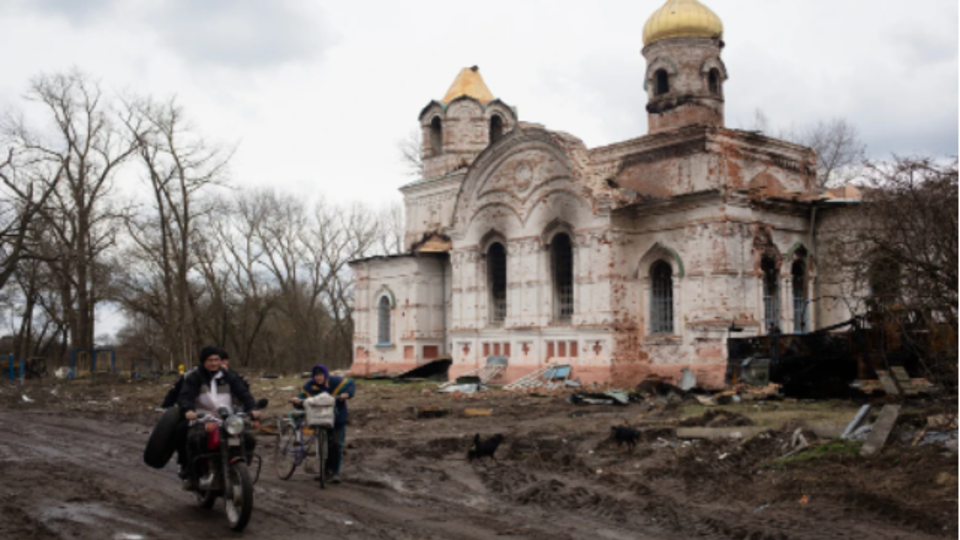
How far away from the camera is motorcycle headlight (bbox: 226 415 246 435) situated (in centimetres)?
830

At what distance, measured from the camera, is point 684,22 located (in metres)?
27.3

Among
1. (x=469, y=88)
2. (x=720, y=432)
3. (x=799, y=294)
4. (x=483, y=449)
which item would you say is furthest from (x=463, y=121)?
(x=483, y=449)

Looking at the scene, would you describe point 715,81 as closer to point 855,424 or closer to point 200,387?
point 855,424

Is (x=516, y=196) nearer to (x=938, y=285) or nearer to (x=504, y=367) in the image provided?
(x=504, y=367)

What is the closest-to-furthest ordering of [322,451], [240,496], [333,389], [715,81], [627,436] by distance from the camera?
[240,496] → [322,451] → [333,389] → [627,436] → [715,81]

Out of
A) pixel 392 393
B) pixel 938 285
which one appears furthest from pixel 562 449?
pixel 392 393

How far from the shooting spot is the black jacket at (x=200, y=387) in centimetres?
867

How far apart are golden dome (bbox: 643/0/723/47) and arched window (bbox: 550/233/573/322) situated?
6805mm

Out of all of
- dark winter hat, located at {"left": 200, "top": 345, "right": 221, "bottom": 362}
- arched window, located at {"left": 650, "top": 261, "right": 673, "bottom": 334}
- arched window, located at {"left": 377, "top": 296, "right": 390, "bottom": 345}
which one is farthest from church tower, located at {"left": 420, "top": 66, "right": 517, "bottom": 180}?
dark winter hat, located at {"left": 200, "top": 345, "right": 221, "bottom": 362}

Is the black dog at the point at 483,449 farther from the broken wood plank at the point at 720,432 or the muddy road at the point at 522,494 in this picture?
the broken wood plank at the point at 720,432

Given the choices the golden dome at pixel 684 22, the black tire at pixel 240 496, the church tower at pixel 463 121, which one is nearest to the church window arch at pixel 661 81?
the golden dome at pixel 684 22

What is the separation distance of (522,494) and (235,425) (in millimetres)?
3221

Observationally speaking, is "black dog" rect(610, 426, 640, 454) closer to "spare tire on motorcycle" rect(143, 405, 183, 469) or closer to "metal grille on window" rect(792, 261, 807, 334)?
"spare tire on motorcycle" rect(143, 405, 183, 469)

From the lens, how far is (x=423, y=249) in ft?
106
